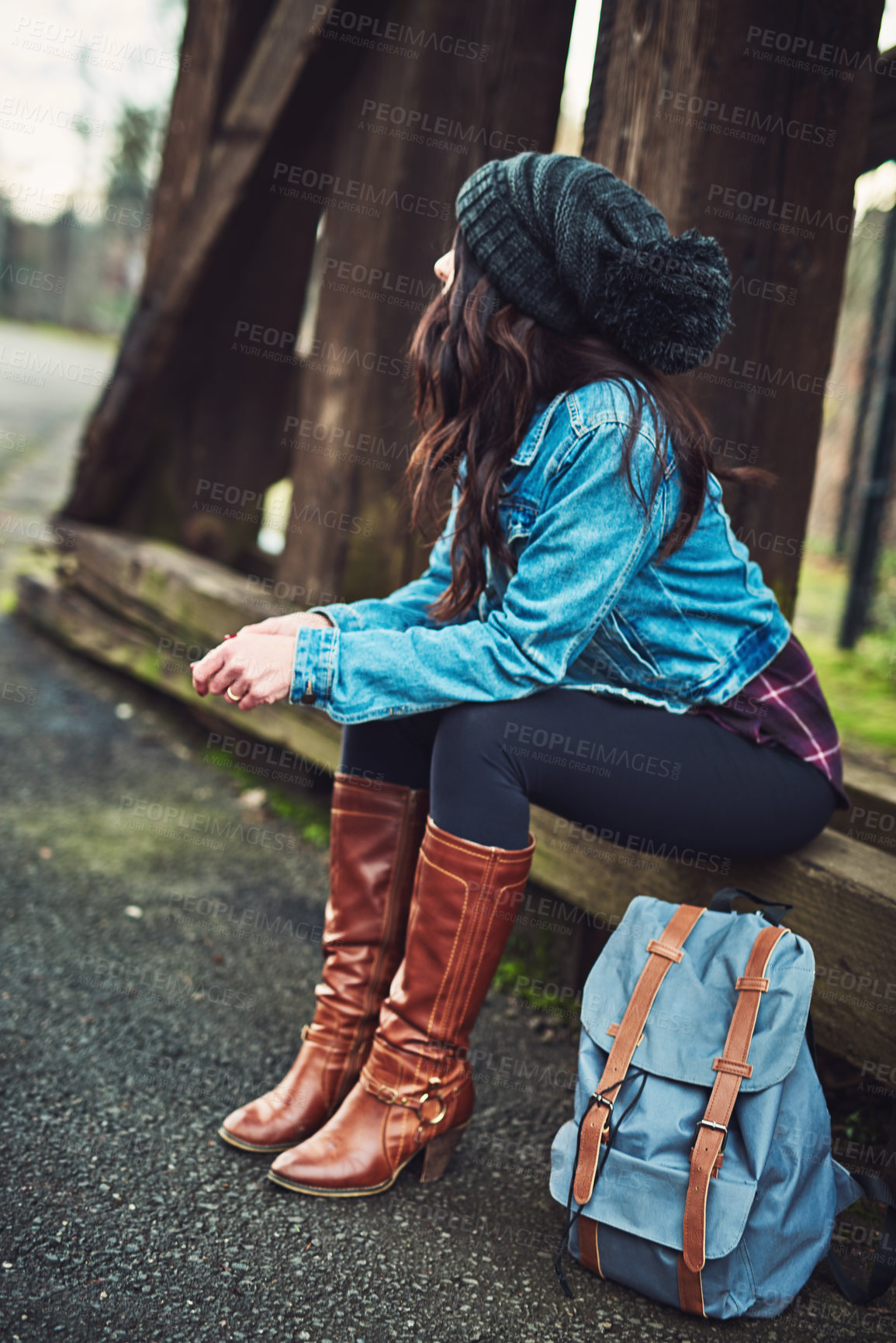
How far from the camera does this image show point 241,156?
3.65 m

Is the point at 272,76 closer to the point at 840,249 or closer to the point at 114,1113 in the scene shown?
the point at 840,249

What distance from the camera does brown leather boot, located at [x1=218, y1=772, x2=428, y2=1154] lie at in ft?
6.28

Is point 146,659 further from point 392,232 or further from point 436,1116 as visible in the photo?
point 436,1116

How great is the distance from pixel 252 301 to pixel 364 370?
1128mm

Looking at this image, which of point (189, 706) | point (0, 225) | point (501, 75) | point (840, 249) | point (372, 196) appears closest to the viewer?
point (840, 249)

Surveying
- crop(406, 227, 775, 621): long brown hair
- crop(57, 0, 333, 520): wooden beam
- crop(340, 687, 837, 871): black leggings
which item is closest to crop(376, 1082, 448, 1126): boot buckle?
crop(340, 687, 837, 871): black leggings

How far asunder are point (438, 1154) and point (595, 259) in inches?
58.3

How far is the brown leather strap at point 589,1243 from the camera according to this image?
1.55 m

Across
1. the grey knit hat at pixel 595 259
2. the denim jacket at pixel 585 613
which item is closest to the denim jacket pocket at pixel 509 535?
the denim jacket at pixel 585 613

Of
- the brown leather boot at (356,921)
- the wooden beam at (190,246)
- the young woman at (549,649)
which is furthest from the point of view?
the wooden beam at (190,246)

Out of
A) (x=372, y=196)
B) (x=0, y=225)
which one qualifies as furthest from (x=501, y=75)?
(x=0, y=225)

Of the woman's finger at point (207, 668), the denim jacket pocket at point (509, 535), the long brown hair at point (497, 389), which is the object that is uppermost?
the long brown hair at point (497, 389)

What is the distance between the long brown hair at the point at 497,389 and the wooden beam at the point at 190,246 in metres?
1.98

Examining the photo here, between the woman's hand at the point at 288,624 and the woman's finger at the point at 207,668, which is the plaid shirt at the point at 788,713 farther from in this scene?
the woman's finger at the point at 207,668
